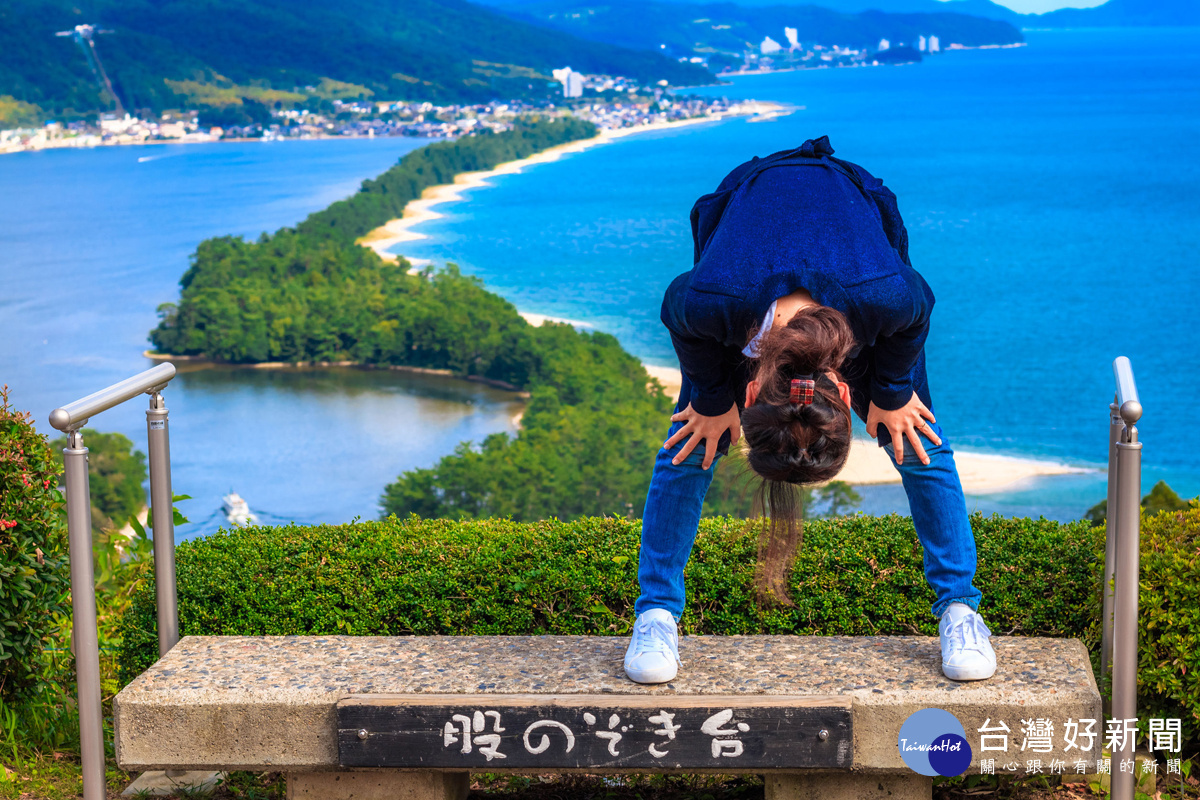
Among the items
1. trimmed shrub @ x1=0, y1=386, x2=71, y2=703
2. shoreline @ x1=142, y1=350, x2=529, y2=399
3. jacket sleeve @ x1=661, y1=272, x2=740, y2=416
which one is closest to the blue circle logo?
jacket sleeve @ x1=661, y1=272, x2=740, y2=416

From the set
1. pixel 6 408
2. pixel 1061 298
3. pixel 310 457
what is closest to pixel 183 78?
pixel 310 457

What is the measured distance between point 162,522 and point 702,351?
145cm

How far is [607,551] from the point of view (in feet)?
10.2

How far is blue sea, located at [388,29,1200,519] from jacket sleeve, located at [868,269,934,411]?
2735cm

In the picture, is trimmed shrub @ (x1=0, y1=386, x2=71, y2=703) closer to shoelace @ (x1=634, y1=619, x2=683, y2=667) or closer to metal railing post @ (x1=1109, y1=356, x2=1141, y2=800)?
shoelace @ (x1=634, y1=619, x2=683, y2=667)

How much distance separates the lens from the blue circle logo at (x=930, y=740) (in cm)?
227

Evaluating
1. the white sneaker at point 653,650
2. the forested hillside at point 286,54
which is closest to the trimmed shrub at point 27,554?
the white sneaker at point 653,650

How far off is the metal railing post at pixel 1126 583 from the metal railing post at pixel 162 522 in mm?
2126

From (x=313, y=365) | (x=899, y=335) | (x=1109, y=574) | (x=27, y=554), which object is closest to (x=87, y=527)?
(x=27, y=554)

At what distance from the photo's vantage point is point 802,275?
210 centimetres

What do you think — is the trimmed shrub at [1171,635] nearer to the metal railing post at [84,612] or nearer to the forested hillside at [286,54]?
the metal railing post at [84,612]

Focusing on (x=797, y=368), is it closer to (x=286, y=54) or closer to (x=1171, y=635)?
(x=1171, y=635)

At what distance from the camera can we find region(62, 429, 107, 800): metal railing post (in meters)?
2.30

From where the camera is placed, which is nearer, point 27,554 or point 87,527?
point 87,527
